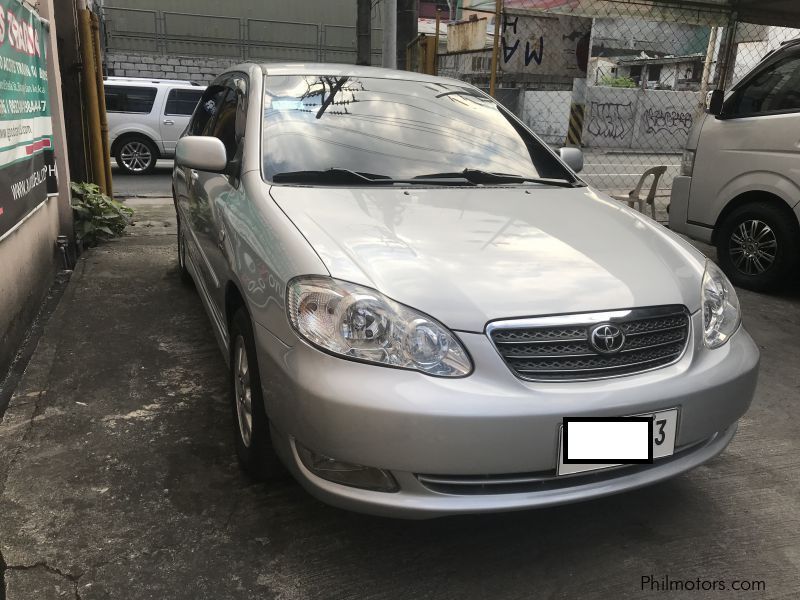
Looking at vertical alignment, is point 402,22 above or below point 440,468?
above

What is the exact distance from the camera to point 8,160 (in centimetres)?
360

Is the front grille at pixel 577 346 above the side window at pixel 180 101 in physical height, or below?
below

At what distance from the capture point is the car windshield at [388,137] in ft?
9.37

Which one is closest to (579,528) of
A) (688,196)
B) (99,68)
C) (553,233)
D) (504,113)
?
(553,233)

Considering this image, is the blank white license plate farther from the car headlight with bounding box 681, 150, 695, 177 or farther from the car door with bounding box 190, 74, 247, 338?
the car headlight with bounding box 681, 150, 695, 177

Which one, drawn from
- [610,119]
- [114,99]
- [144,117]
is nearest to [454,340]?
[144,117]

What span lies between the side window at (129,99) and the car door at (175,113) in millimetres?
289

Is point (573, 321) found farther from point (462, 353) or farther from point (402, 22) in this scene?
point (402, 22)

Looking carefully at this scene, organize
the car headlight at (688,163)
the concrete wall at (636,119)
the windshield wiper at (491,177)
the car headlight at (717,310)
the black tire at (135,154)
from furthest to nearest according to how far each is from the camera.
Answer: the concrete wall at (636,119), the black tire at (135,154), the car headlight at (688,163), the windshield wiper at (491,177), the car headlight at (717,310)

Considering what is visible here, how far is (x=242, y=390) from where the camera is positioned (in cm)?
261

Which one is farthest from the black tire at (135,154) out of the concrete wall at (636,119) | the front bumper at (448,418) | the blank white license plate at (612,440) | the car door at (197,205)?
the blank white license plate at (612,440)

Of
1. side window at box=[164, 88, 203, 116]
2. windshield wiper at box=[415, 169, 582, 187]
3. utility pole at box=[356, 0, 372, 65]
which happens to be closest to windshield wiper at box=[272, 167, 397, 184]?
windshield wiper at box=[415, 169, 582, 187]

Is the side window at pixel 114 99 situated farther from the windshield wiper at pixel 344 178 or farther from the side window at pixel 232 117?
the windshield wiper at pixel 344 178

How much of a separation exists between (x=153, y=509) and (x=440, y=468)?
1171 millimetres
